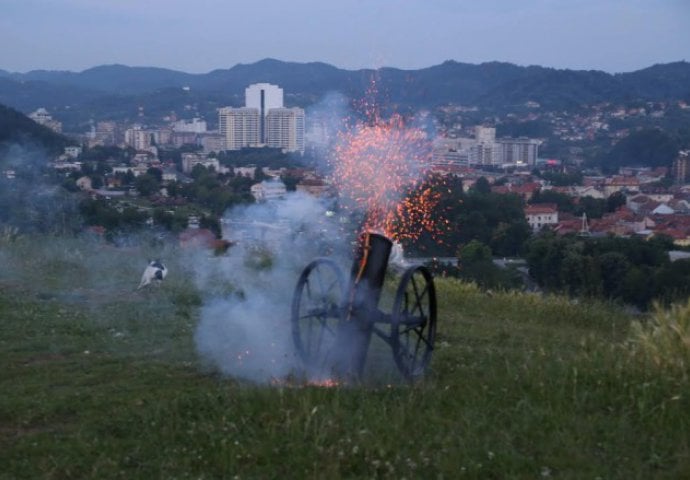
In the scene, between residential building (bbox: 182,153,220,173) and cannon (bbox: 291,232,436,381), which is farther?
residential building (bbox: 182,153,220,173)

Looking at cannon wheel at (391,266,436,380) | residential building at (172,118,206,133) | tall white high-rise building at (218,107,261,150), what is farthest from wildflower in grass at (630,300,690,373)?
residential building at (172,118,206,133)

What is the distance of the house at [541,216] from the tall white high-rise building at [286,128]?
35.3ft

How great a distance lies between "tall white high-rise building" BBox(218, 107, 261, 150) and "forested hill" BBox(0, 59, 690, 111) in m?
3.54

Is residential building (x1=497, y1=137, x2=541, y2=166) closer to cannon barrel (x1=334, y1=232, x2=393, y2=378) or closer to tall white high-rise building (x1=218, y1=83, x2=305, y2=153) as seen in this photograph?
tall white high-rise building (x1=218, y1=83, x2=305, y2=153)

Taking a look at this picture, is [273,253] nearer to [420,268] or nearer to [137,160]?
[420,268]

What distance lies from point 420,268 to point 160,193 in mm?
19582

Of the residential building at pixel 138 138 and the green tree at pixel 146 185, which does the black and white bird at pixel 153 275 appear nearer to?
the green tree at pixel 146 185

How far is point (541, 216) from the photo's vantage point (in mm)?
28547

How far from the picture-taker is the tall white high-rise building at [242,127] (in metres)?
41.0

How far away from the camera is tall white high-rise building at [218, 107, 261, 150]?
41.0 m

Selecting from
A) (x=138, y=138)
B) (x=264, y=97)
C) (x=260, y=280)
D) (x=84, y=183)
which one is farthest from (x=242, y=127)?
(x=260, y=280)

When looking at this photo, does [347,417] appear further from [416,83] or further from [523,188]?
[416,83]

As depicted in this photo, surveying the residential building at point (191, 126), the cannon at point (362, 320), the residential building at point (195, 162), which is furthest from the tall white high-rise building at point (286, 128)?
the cannon at point (362, 320)

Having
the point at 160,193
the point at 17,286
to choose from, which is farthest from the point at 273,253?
the point at 160,193
